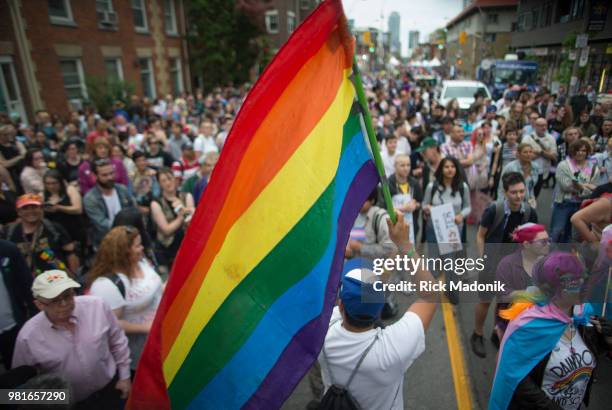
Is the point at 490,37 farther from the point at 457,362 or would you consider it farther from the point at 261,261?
the point at 261,261

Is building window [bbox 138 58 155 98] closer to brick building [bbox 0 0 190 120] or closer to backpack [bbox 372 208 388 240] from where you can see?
brick building [bbox 0 0 190 120]

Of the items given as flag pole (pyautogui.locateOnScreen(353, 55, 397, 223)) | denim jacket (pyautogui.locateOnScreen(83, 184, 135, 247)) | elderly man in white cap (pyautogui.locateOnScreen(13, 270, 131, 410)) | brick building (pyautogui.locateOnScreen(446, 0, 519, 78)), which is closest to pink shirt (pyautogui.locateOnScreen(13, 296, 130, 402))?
elderly man in white cap (pyautogui.locateOnScreen(13, 270, 131, 410))

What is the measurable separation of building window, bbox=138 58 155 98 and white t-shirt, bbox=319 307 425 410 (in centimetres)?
1891

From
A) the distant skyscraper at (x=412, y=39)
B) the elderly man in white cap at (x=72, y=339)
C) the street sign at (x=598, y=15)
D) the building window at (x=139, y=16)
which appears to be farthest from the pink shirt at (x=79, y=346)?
the distant skyscraper at (x=412, y=39)

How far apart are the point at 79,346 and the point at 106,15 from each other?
16593mm

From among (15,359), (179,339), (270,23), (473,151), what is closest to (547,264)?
(179,339)

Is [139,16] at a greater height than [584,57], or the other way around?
[139,16]

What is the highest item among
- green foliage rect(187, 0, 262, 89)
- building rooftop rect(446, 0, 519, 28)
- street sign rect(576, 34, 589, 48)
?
building rooftop rect(446, 0, 519, 28)

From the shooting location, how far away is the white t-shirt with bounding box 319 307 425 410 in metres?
1.88

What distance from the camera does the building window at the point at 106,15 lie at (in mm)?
15273

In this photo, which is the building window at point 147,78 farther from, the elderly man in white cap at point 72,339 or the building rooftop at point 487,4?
the building rooftop at point 487,4

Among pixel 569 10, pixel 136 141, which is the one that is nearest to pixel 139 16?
pixel 136 141

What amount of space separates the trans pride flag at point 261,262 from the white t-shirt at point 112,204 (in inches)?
147

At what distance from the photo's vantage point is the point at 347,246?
389 cm
